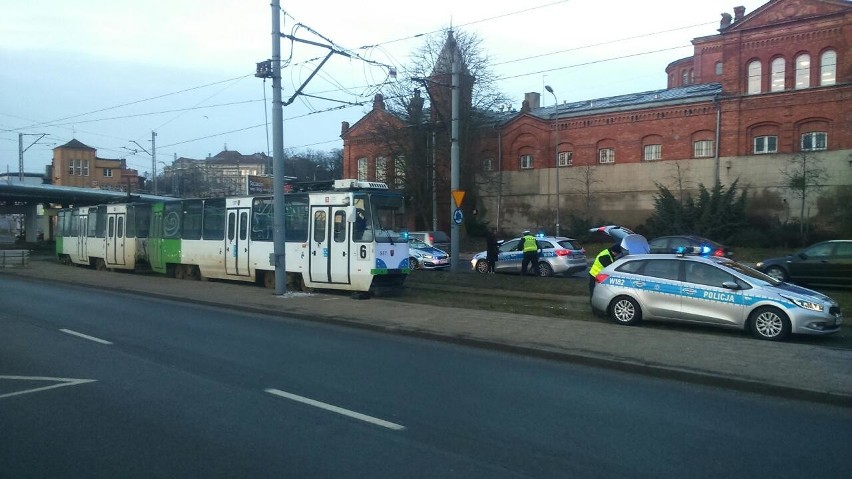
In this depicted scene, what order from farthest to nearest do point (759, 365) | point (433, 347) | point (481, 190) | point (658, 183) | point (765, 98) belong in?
point (481, 190) → point (658, 183) → point (765, 98) → point (433, 347) → point (759, 365)

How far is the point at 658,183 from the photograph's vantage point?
46.1 meters

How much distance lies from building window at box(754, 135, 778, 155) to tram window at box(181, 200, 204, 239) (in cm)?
3342

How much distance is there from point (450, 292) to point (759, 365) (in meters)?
12.0

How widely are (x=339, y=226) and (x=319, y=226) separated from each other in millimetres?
800

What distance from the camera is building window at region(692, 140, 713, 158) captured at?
44.7m

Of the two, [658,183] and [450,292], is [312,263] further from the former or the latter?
[658,183]

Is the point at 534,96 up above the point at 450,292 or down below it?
above

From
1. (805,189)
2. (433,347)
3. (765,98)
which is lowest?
(433,347)

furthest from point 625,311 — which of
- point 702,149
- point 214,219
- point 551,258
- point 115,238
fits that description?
point 702,149

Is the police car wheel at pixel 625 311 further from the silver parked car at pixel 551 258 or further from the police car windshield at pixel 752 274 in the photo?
the silver parked car at pixel 551 258

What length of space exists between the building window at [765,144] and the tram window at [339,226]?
108 ft

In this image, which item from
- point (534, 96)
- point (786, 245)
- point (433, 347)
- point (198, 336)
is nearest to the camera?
point (433, 347)

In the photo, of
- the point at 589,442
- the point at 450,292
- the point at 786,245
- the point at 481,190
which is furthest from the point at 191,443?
the point at 481,190

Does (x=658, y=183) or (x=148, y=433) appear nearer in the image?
(x=148, y=433)
